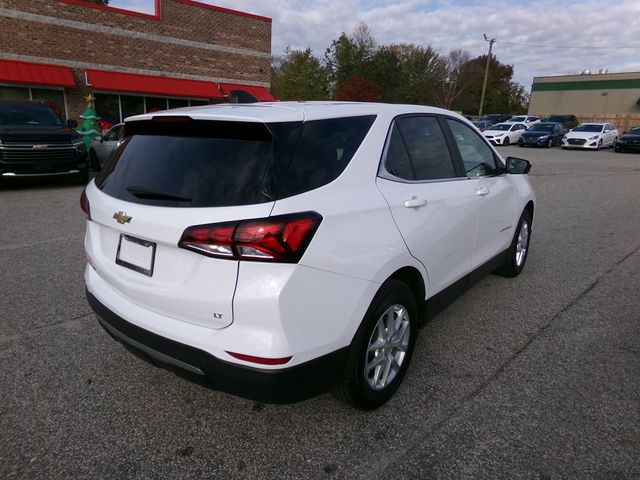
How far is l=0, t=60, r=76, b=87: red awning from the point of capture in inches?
617

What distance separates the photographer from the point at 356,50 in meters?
47.5

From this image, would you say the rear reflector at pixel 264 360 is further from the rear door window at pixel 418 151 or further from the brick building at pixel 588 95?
the brick building at pixel 588 95

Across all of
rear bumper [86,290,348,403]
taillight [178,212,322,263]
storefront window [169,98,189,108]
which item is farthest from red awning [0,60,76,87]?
taillight [178,212,322,263]

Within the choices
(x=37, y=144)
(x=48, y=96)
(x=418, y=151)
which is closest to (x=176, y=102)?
(x=48, y=96)

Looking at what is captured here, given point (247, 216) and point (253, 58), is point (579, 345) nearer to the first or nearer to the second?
point (247, 216)

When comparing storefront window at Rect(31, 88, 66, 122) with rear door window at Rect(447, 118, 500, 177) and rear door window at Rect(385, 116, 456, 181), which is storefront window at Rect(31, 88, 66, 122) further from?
rear door window at Rect(385, 116, 456, 181)

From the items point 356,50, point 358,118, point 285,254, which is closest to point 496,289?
point 358,118

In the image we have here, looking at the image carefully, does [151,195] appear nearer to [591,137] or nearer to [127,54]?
[127,54]

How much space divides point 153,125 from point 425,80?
2106 inches

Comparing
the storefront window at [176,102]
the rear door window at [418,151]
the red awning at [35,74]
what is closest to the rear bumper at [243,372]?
the rear door window at [418,151]

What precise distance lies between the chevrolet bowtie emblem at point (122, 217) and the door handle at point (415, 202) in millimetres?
1492

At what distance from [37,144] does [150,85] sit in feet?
35.0

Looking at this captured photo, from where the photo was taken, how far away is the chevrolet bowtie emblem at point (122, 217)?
7.48ft

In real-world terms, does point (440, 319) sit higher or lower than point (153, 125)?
lower
